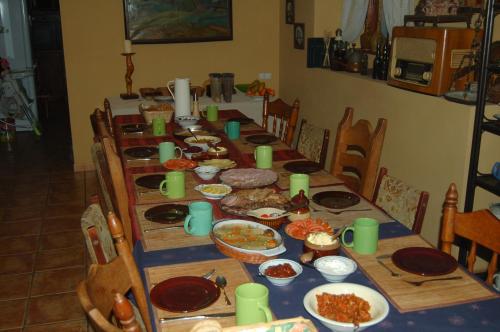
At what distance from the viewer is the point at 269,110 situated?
3963 millimetres

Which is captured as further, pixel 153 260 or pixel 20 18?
pixel 20 18

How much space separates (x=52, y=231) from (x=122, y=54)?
1.63 meters

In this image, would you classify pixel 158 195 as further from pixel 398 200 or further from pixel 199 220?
pixel 398 200

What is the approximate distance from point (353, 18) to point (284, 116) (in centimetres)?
93

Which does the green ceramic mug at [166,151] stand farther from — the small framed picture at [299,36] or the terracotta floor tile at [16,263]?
the small framed picture at [299,36]

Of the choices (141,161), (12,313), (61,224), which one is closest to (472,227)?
(141,161)

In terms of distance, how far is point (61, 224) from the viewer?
4.07 meters

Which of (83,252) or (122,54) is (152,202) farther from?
(122,54)

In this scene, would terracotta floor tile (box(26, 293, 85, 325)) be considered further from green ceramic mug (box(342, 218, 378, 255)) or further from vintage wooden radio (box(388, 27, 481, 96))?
vintage wooden radio (box(388, 27, 481, 96))

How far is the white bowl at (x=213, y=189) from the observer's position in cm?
223

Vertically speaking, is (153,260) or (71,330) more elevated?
(153,260)

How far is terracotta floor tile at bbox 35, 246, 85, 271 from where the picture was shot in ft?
11.3

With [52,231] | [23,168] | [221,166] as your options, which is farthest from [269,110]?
[23,168]

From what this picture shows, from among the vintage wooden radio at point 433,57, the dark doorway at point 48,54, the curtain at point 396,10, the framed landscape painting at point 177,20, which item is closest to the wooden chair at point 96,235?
the vintage wooden radio at point 433,57
